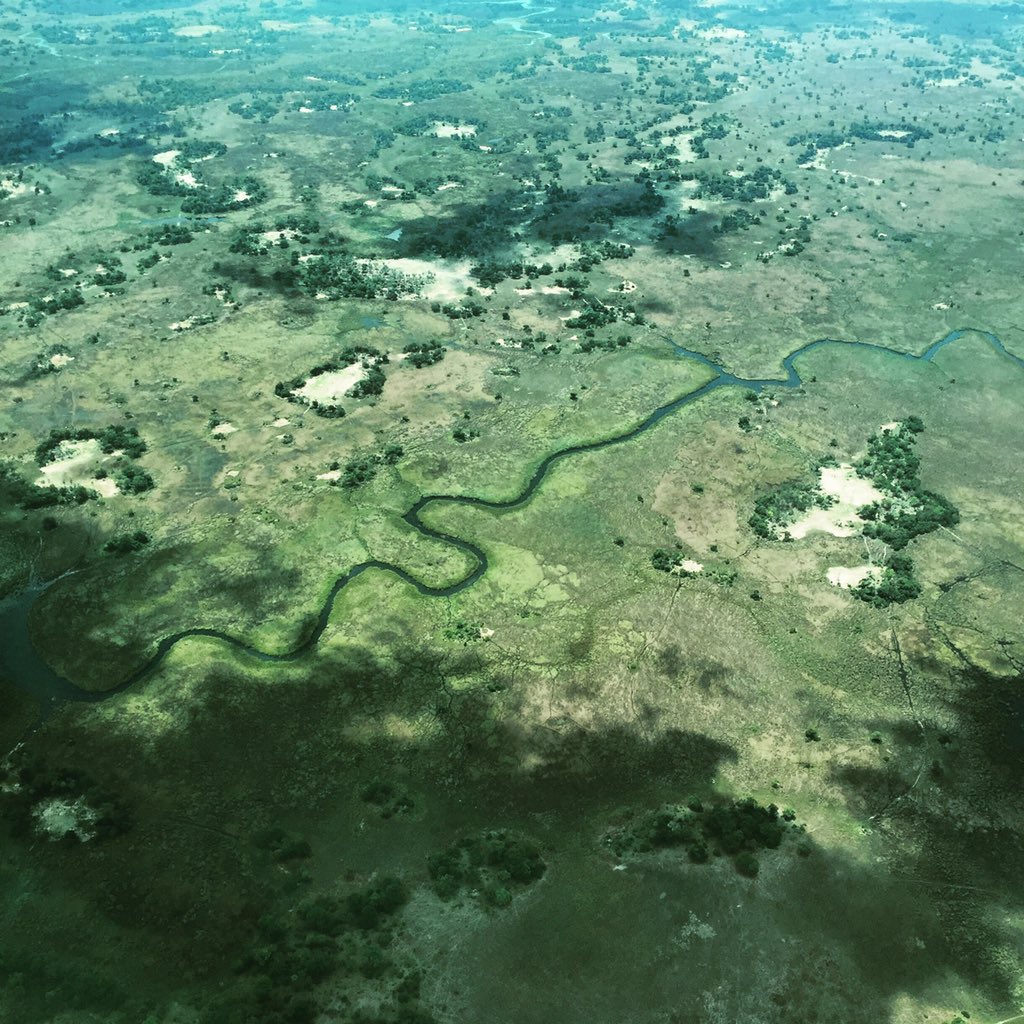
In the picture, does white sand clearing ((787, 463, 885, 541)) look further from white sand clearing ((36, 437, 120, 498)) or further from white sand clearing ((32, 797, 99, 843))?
white sand clearing ((36, 437, 120, 498))

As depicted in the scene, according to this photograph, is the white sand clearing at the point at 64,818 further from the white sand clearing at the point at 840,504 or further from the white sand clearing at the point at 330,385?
the white sand clearing at the point at 840,504

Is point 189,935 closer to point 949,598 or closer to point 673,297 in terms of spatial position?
point 949,598

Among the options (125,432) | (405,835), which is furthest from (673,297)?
(405,835)

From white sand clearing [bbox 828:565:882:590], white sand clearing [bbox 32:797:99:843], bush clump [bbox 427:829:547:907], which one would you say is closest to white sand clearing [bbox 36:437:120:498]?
white sand clearing [bbox 32:797:99:843]

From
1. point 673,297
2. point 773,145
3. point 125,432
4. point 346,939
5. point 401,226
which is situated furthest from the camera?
point 773,145

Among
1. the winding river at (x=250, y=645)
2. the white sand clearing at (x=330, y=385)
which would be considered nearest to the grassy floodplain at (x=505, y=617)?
the winding river at (x=250, y=645)

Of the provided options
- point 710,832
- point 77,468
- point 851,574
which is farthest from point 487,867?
point 77,468
